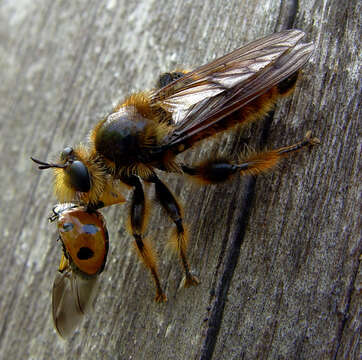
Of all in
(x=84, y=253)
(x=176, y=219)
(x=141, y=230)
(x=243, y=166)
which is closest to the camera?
(x=84, y=253)

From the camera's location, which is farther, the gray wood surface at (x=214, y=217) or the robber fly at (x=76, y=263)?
the robber fly at (x=76, y=263)

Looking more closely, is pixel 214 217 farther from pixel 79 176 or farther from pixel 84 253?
pixel 79 176

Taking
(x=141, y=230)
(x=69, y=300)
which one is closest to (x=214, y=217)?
(x=141, y=230)

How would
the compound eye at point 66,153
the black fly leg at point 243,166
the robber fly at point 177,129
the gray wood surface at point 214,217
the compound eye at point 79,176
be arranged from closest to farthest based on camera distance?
the gray wood surface at point 214,217 → the black fly leg at point 243,166 → the robber fly at point 177,129 → the compound eye at point 79,176 → the compound eye at point 66,153

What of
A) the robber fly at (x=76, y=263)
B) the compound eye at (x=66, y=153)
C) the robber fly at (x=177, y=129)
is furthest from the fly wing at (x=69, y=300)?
the compound eye at (x=66, y=153)

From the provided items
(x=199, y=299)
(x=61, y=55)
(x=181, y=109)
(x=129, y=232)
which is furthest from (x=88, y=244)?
(x=61, y=55)

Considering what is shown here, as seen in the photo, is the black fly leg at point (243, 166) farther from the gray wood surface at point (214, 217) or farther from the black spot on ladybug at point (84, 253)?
the black spot on ladybug at point (84, 253)

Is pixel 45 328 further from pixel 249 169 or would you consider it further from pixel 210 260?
pixel 249 169
